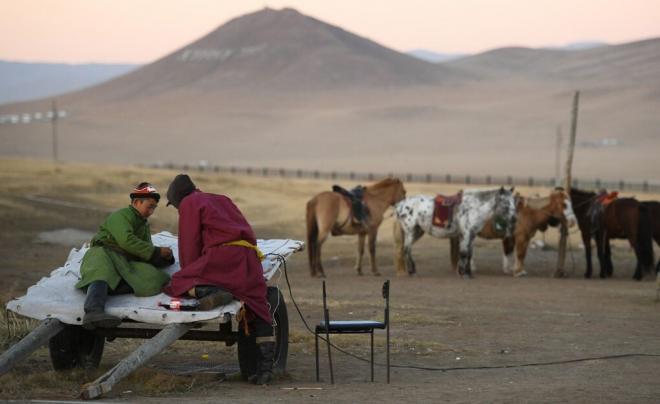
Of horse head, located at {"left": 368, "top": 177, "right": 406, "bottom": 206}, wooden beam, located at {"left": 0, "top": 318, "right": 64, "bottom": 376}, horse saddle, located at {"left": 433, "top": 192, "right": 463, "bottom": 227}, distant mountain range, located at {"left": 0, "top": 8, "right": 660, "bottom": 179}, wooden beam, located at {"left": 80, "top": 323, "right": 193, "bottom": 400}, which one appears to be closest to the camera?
wooden beam, located at {"left": 80, "top": 323, "right": 193, "bottom": 400}


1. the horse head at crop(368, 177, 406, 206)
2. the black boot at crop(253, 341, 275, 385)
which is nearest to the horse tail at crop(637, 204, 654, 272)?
the horse head at crop(368, 177, 406, 206)

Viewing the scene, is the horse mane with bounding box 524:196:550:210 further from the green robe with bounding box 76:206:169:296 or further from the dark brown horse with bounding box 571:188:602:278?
the green robe with bounding box 76:206:169:296

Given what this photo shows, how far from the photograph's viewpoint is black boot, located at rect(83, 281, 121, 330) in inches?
411

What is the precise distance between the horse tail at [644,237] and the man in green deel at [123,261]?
639 inches

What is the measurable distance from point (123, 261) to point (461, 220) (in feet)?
50.8

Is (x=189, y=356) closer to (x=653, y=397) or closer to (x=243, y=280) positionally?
(x=243, y=280)

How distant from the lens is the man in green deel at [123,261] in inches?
418

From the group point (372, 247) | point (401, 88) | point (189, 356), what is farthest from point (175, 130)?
point (189, 356)

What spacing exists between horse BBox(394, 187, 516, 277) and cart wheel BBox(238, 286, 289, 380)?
13868mm

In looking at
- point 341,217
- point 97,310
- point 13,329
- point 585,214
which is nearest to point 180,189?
point 97,310

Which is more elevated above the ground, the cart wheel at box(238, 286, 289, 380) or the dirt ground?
the cart wheel at box(238, 286, 289, 380)

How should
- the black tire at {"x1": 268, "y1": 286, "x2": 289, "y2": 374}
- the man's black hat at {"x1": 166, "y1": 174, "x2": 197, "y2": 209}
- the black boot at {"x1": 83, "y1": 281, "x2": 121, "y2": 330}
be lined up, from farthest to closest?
the black tire at {"x1": 268, "y1": 286, "x2": 289, "y2": 374}
the man's black hat at {"x1": 166, "y1": 174, "x2": 197, "y2": 209}
the black boot at {"x1": 83, "y1": 281, "x2": 121, "y2": 330}

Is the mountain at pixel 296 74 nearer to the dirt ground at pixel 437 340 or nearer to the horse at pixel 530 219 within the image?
Answer: the dirt ground at pixel 437 340

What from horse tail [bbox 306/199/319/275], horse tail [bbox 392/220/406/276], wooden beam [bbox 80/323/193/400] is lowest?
horse tail [bbox 392/220/406/276]
